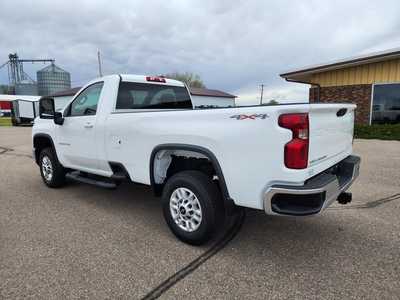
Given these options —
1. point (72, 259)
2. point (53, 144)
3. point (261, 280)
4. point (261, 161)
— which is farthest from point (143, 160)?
point (53, 144)

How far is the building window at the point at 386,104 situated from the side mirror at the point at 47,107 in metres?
13.2

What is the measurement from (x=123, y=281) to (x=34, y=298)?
28.1 inches

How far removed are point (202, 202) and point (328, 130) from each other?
1455 millimetres

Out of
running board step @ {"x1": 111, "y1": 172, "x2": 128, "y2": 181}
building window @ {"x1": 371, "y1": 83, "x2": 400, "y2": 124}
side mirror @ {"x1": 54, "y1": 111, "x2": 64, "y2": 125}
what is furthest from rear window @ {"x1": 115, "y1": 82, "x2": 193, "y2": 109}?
building window @ {"x1": 371, "y1": 83, "x2": 400, "y2": 124}

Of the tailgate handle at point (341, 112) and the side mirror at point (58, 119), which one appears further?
the side mirror at point (58, 119)

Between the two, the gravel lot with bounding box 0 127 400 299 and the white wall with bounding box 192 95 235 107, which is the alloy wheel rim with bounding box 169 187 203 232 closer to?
the gravel lot with bounding box 0 127 400 299

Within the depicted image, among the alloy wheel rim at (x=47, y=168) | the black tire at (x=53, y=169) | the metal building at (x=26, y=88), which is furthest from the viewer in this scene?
the metal building at (x=26, y=88)

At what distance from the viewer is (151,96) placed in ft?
15.2

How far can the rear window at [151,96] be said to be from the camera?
4285 mm

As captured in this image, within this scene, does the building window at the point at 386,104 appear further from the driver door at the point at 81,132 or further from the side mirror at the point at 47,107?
the side mirror at the point at 47,107

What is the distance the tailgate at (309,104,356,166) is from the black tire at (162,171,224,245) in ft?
3.45

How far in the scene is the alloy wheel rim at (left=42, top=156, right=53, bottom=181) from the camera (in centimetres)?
556

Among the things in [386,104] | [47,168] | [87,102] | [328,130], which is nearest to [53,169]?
[47,168]

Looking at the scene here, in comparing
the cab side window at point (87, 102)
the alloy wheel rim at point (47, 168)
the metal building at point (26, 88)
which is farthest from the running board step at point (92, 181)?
the metal building at point (26, 88)
